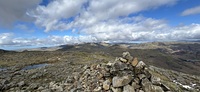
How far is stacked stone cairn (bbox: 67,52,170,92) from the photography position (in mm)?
24766

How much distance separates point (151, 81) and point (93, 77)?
9.12 metres

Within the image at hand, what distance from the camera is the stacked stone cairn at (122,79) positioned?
975 inches

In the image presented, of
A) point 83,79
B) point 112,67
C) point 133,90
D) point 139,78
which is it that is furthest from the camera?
point 83,79

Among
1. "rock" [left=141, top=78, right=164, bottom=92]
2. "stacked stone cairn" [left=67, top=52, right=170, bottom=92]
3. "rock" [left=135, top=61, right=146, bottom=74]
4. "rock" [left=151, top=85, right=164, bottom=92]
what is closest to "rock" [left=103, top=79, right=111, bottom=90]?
"stacked stone cairn" [left=67, top=52, right=170, bottom=92]

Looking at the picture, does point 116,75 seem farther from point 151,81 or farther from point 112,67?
point 151,81

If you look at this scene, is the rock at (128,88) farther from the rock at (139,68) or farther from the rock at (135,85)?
the rock at (139,68)

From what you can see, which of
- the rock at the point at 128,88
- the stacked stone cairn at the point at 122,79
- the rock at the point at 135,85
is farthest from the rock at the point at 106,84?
the rock at the point at 135,85

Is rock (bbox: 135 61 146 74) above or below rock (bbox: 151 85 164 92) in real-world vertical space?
above

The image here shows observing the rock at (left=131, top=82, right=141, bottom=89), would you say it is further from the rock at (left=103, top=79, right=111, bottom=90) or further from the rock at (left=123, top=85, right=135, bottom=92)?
the rock at (left=103, top=79, right=111, bottom=90)

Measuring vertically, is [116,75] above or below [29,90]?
above

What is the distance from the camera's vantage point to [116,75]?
27.2 m

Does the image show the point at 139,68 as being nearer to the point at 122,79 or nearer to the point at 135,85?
the point at 135,85

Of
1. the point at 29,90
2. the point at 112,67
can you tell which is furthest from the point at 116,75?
the point at 29,90

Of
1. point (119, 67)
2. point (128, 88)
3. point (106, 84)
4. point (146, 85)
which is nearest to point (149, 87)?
point (146, 85)
